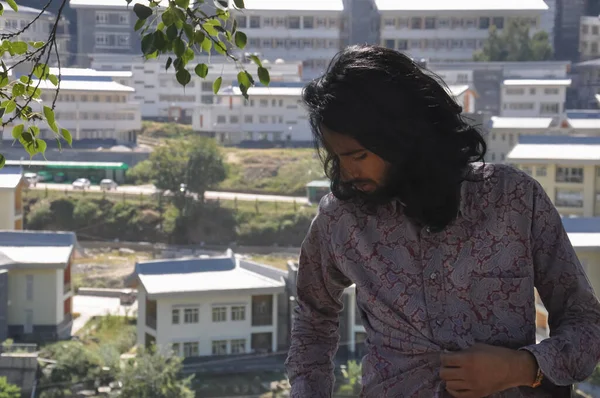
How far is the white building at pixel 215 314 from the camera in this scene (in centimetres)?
554

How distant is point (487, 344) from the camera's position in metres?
0.46

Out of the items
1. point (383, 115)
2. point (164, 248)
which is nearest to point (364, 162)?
point (383, 115)

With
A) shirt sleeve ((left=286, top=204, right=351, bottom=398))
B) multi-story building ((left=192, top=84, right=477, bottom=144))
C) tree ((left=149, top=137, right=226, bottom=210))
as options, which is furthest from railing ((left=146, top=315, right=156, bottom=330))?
multi-story building ((left=192, top=84, right=477, bottom=144))

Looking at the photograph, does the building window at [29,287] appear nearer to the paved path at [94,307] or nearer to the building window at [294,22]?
the paved path at [94,307]

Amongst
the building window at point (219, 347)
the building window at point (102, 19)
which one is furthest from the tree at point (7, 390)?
the building window at point (102, 19)

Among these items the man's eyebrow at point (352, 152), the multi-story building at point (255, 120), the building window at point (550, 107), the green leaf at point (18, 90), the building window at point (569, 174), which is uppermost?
the green leaf at point (18, 90)

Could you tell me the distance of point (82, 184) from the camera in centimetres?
969

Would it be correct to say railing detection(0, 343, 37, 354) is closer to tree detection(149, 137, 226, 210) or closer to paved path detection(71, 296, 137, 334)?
paved path detection(71, 296, 137, 334)

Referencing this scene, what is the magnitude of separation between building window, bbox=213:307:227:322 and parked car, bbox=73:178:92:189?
4.27 m

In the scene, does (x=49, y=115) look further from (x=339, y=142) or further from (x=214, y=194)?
(x=214, y=194)

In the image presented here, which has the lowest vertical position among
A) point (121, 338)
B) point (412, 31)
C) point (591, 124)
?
point (121, 338)

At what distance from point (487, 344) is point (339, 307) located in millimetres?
90

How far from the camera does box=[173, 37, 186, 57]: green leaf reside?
60 centimetres

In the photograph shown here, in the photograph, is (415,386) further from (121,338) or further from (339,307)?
(121,338)
